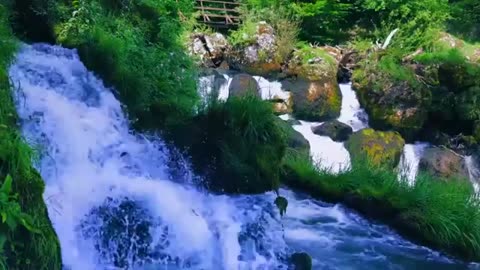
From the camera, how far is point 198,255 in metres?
4.95

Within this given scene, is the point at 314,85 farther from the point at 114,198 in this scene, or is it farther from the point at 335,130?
the point at 114,198

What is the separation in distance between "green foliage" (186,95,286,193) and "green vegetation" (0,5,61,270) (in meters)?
2.24

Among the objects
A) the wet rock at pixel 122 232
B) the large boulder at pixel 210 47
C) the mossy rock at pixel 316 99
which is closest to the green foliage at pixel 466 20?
the mossy rock at pixel 316 99

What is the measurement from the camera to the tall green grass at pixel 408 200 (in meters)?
6.87

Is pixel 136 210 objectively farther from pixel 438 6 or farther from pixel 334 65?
pixel 438 6

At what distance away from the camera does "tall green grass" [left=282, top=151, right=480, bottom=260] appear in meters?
6.87

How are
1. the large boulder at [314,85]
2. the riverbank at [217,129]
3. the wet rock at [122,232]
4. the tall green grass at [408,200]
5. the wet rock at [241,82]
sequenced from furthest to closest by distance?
1. the large boulder at [314,85]
2. the wet rock at [241,82]
3. the tall green grass at [408,200]
4. the riverbank at [217,129]
5. the wet rock at [122,232]

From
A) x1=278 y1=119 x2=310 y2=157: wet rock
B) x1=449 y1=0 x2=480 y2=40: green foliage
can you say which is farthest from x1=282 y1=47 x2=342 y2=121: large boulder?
x1=449 y1=0 x2=480 y2=40: green foliage

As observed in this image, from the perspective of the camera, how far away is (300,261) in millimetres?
5430

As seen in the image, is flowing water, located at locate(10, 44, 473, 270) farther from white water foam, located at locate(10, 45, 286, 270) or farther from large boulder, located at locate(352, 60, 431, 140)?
large boulder, located at locate(352, 60, 431, 140)

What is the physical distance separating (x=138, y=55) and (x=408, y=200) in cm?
372

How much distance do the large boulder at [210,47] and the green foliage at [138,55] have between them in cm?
443

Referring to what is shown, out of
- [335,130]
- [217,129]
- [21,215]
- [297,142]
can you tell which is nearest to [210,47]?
[335,130]

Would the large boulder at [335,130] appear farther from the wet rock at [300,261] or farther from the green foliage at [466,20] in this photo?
the green foliage at [466,20]
